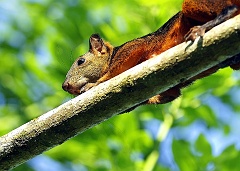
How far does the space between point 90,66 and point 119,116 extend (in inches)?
29.6

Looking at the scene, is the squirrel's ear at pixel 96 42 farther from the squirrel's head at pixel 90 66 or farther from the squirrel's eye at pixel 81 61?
the squirrel's eye at pixel 81 61

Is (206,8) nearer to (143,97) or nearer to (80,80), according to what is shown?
(143,97)

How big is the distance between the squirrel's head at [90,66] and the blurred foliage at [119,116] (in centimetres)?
11

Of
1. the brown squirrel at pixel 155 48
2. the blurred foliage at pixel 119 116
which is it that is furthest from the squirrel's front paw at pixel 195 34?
the blurred foliage at pixel 119 116

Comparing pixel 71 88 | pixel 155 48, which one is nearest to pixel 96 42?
pixel 71 88

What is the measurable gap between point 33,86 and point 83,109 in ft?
8.60

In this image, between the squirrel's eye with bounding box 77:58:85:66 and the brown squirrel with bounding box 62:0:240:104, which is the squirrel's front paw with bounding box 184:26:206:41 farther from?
the squirrel's eye with bounding box 77:58:85:66

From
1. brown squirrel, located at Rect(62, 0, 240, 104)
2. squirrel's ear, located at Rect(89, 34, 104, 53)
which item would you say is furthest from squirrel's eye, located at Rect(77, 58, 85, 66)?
squirrel's ear, located at Rect(89, 34, 104, 53)

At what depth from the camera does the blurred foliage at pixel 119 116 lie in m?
5.16

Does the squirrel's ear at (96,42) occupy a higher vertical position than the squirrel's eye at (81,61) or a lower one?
higher

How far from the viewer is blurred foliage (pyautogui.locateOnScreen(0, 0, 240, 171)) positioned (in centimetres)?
516

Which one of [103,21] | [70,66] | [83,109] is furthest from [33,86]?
[83,109]

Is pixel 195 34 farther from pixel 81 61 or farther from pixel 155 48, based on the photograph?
pixel 81 61

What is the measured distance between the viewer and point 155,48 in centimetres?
472
